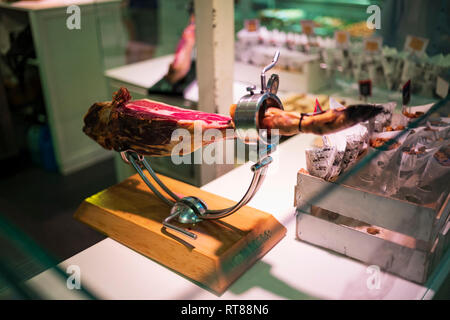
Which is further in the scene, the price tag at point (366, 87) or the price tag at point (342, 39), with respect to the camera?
the price tag at point (342, 39)

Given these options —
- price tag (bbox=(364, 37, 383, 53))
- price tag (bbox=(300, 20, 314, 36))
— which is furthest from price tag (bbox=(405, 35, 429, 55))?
price tag (bbox=(300, 20, 314, 36))

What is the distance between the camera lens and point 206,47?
4.90ft

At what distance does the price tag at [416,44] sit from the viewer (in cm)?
184

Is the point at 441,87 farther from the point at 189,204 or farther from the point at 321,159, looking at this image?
the point at 189,204

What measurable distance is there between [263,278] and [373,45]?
1.42 m

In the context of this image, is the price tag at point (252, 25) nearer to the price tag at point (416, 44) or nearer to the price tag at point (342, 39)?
the price tag at point (342, 39)

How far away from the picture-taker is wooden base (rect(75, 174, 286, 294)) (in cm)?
95

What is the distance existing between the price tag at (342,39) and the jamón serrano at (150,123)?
1258 mm

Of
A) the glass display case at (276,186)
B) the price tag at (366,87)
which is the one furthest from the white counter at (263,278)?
the price tag at (366,87)

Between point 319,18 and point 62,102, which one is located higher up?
point 319,18

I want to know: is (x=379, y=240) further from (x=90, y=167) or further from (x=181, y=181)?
(x=90, y=167)

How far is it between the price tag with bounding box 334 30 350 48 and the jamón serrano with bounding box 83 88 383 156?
1258 mm
